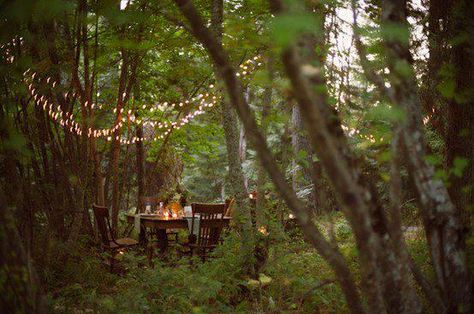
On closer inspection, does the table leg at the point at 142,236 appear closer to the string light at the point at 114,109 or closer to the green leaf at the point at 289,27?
the string light at the point at 114,109

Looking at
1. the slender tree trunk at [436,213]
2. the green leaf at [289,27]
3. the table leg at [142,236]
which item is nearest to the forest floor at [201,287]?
the slender tree trunk at [436,213]

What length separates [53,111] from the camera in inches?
229

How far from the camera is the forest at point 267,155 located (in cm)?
175

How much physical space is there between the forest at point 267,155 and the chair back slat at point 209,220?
0.03 meters

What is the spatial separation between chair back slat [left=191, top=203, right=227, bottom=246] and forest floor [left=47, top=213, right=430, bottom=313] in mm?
691

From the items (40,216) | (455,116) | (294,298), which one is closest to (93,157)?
(40,216)

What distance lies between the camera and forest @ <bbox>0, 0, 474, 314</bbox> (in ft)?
5.76

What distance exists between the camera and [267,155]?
5.70 ft

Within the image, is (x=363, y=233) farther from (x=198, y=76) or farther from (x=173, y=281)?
(x=198, y=76)

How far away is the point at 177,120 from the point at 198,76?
0.96m

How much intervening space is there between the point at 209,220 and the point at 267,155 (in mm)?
4433

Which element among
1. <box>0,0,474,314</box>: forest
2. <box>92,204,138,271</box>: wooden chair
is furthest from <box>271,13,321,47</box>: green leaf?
<box>92,204,138,271</box>: wooden chair

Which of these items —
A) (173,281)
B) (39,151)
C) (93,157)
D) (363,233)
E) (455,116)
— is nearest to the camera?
(363,233)

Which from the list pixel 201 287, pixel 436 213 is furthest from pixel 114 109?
pixel 436 213
